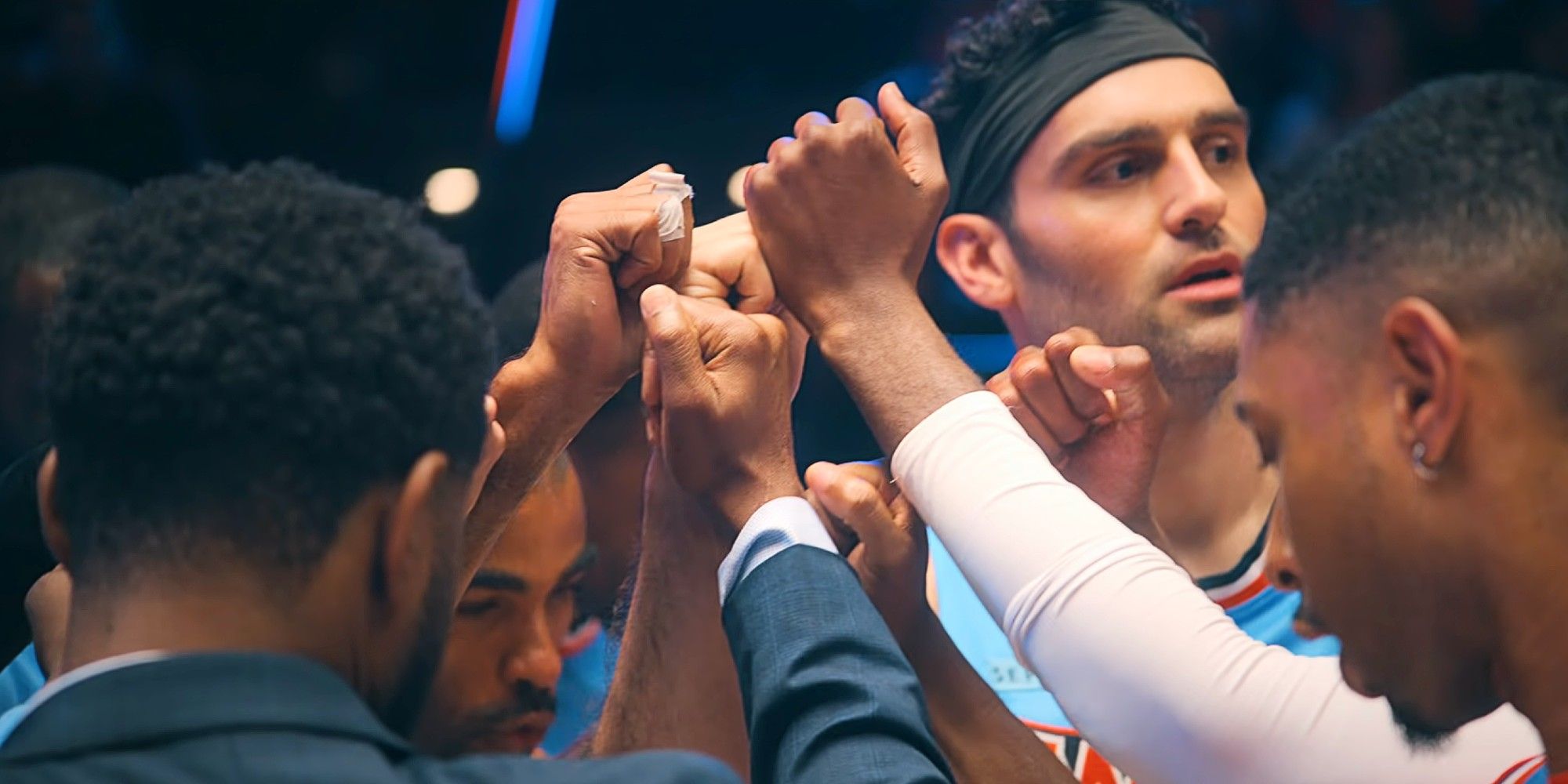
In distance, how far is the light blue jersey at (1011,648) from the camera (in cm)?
162

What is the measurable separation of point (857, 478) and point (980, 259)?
768 millimetres

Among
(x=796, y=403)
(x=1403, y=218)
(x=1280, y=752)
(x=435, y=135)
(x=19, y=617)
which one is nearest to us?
(x=1403, y=218)

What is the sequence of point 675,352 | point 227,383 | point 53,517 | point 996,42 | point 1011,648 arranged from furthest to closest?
point 996,42
point 1011,648
point 675,352
point 53,517
point 227,383

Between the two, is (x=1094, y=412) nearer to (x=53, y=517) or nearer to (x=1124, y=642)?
(x=1124, y=642)

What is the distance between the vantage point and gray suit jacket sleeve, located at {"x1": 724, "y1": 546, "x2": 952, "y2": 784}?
1001mm

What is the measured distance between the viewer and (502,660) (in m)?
1.87

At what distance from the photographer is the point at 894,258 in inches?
55.5

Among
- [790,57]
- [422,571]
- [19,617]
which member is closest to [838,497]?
[422,571]

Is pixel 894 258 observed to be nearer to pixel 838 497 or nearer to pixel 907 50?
pixel 838 497

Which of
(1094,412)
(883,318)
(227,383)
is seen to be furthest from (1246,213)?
(227,383)

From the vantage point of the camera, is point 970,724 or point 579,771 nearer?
point 579,771

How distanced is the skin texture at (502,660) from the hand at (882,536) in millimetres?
595

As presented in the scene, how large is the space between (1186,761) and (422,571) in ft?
2.01

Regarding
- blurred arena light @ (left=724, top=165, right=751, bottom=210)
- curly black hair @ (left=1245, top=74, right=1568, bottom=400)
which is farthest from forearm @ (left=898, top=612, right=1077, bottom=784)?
blurred arena light @ (left=724, top=165, right=751, bottom=210)
